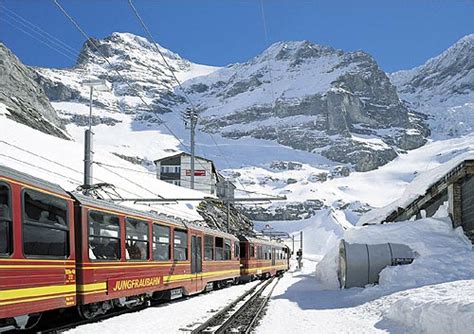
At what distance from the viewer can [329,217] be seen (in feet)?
358

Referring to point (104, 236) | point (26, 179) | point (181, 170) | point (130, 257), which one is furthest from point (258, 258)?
point (181, 170)

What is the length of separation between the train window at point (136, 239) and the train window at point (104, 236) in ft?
1.69

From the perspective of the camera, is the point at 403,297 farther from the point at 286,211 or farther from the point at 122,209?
the point at 286,211

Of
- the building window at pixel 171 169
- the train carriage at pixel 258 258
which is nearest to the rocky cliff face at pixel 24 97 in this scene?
the building window at pixel 171 169

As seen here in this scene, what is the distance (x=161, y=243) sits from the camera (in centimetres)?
1548

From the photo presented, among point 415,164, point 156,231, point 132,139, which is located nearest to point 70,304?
point 156,231

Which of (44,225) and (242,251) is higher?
(44,225)

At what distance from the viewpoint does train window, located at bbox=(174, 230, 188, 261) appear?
1691 centimetres

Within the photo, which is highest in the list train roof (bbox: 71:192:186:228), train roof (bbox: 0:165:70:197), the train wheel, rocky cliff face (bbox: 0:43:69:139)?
rocky cliff face (bbox: 0:43:69:139)

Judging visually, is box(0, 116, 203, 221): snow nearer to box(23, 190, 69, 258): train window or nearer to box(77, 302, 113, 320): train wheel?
box(77, 302, 113, 320): train wheel

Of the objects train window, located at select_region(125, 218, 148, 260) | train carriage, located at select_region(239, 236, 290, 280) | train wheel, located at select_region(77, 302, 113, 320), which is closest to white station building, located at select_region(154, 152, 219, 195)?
train carriage, located at select_region(239, 236, 290, 280)

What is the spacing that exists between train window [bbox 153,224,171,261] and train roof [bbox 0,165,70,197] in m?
5.00

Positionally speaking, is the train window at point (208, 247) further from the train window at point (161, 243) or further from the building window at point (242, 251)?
the building window at point (242, 251)

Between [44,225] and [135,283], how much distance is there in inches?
184
